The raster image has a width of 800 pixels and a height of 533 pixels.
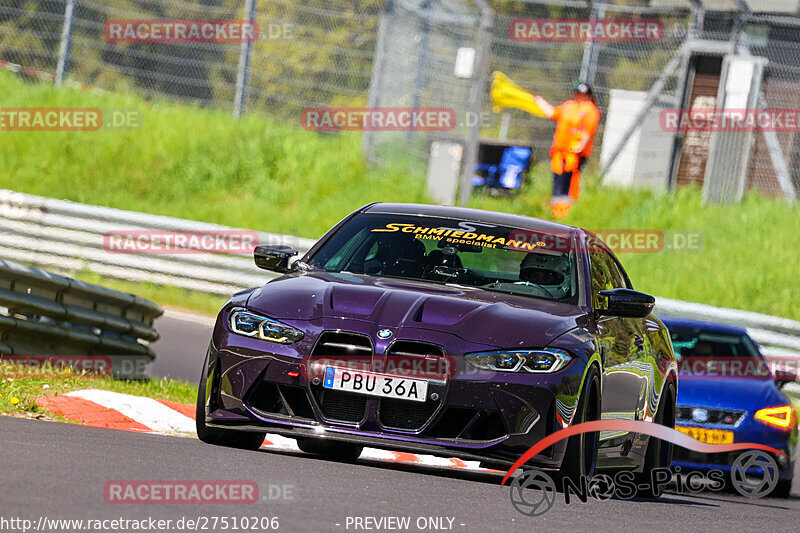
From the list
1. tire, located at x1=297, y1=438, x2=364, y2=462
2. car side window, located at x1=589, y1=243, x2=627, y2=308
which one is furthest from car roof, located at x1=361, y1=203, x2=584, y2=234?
tire, located at x1=297, y1=438, x2=364, y2=462

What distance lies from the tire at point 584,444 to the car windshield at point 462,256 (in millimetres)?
736

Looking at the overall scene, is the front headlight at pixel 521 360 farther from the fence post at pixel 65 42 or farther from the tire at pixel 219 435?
the fence post at pixel 65 42

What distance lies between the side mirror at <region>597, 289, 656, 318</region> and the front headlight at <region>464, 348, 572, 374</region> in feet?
3.26

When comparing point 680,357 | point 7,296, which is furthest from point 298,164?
point 7,296

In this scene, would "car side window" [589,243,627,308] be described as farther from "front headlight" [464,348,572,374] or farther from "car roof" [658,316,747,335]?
"car roof" [658,316,747,335]

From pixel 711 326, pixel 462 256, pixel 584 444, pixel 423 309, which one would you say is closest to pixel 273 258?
pixel 462 256

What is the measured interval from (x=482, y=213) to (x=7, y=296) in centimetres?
332

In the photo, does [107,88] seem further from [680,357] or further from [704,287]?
[680,357]

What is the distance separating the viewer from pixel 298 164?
940 inches

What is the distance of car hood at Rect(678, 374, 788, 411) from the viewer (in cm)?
1140

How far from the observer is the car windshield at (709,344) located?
12.4 metres

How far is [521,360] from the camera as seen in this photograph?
713cm

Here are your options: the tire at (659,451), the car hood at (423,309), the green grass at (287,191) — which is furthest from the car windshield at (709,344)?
the green grass at (287,191)

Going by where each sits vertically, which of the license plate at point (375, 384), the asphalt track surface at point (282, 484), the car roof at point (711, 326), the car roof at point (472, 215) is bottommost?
the asphalt track surface at point (282, 484)
